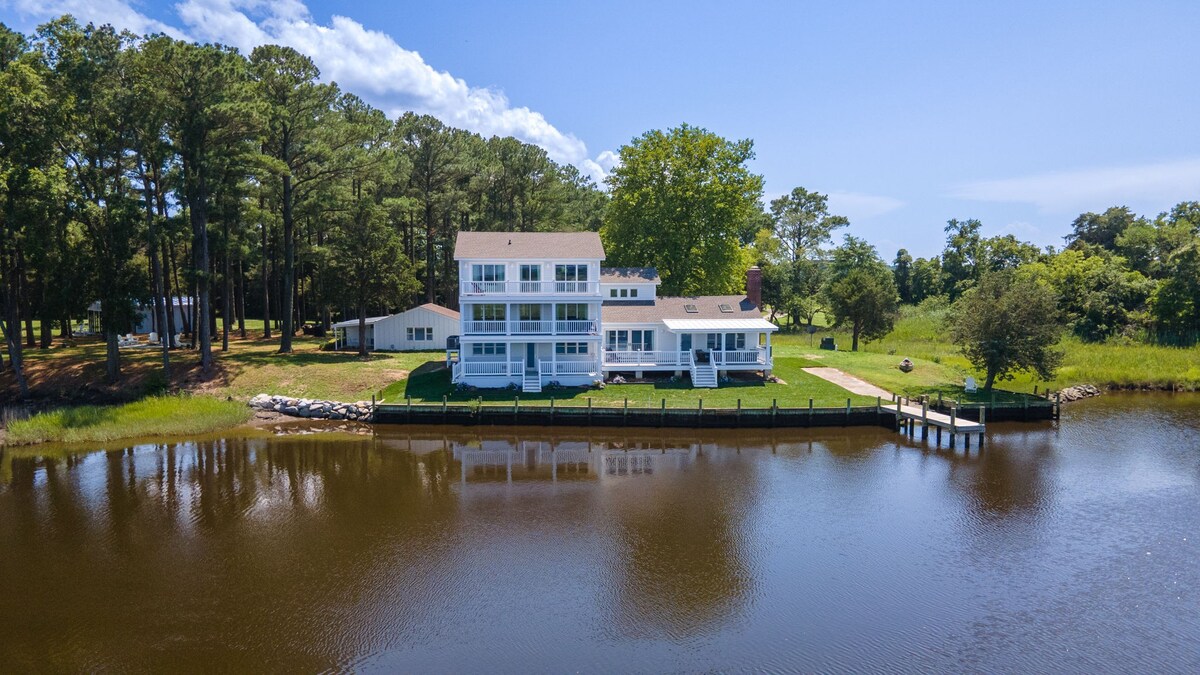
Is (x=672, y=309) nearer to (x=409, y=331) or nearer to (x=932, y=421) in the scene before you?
(x=932, y=421)

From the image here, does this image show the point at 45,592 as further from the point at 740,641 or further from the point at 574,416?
the point at 574,416

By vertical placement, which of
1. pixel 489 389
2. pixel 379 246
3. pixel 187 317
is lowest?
pixel 489 389

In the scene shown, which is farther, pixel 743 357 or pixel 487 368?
pixel 743 357

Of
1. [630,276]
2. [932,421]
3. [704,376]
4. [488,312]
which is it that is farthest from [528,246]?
[932,421]

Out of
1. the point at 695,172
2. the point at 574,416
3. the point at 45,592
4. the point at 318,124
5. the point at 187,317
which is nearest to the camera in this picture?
the point at 45,592

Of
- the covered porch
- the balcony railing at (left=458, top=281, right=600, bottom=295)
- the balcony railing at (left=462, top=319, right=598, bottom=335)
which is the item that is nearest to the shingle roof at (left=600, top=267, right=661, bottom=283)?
the covered porch

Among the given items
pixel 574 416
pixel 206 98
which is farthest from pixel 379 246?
pixel 574 416

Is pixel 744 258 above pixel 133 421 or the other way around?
above
